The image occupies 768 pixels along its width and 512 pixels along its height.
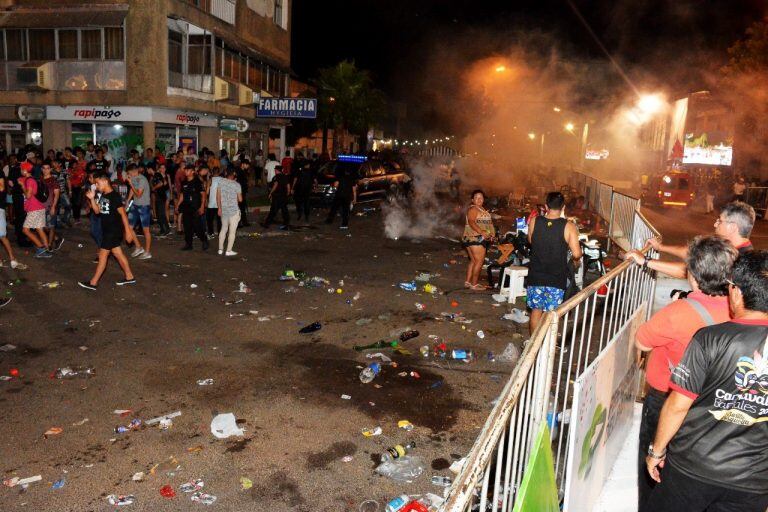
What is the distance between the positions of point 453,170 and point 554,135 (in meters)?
29.4

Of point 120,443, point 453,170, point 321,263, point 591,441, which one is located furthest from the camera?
point 453,170

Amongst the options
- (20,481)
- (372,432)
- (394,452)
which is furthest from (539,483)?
(20,481)

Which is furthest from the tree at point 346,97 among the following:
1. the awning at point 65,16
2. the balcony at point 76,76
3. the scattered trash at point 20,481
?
the scattered trash at point 20,481

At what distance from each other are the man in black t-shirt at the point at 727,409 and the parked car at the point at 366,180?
55.3 feet

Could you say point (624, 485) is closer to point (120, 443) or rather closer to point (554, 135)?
point (120, 443)

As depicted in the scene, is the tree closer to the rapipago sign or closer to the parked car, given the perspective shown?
the rapipago sign

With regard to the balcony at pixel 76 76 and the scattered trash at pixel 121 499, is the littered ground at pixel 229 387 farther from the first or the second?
the balcony at pixel 76 76

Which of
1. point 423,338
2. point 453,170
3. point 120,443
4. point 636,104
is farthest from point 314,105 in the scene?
point 636,104

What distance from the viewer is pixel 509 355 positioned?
6531 mm

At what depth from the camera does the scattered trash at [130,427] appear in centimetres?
468

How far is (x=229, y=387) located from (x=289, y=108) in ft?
62.6

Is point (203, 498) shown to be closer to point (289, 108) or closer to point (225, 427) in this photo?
point (225, 427)

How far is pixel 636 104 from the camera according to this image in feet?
146

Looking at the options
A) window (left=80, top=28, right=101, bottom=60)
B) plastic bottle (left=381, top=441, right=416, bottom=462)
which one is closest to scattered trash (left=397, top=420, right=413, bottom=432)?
plastic bottle (left=381, top=441, right=416, bottom=462)
